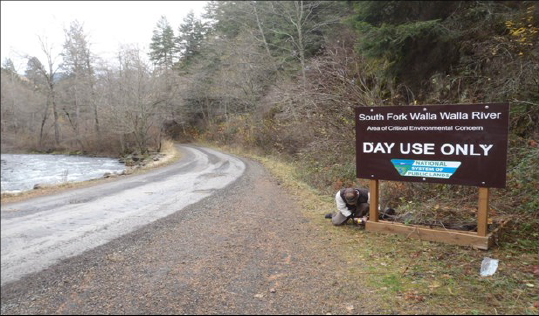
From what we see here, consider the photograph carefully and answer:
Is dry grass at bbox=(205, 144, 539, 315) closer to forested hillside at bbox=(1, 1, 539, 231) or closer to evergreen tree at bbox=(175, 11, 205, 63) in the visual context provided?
forested hillside at bbox=(1, 1, 539, 231)

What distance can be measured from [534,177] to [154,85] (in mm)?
25774

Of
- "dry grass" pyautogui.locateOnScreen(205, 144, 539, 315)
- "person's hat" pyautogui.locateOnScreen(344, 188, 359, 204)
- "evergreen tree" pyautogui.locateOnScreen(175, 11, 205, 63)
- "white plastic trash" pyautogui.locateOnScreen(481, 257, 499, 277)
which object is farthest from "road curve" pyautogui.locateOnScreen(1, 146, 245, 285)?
"evergreen tree" pyautogui.locateOnScreen(175, 11, 205, 63)

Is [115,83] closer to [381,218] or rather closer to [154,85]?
[154,85]

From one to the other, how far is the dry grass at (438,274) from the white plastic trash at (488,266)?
0.06 meters

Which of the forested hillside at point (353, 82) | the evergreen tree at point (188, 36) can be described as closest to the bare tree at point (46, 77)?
the forested hillside at point (353, 82)

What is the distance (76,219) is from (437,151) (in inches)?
219

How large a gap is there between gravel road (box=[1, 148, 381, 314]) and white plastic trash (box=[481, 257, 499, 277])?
161 cm

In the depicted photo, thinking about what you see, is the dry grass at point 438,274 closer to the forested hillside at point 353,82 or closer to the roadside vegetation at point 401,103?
the roadside vegetation at point 401,103

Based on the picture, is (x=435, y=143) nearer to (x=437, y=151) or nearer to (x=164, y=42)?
(x=437, y=151)

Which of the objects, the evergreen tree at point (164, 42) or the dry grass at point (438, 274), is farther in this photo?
the evergreen tree at point (164, 42)

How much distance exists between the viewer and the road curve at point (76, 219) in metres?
2.73

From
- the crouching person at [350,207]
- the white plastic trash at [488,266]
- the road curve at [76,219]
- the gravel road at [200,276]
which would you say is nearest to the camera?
the road curve at [76,219]

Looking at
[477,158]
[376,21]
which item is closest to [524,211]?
[477,158]

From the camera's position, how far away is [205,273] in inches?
179
